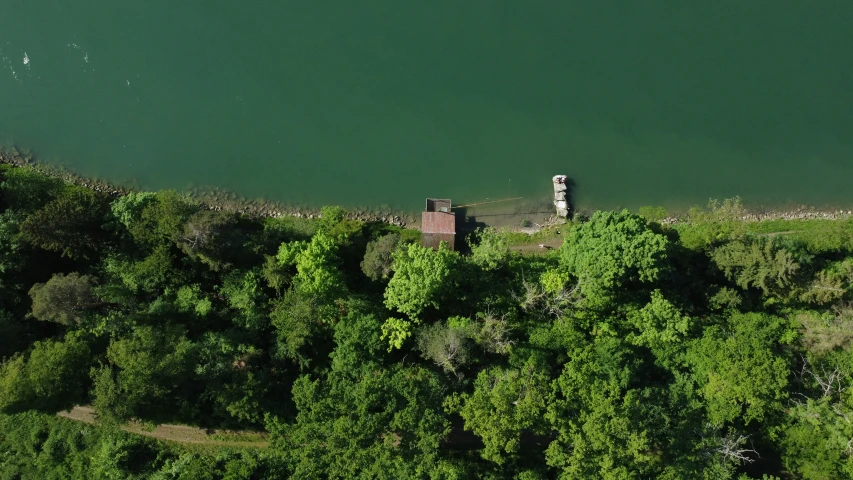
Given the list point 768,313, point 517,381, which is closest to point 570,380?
point 517,381

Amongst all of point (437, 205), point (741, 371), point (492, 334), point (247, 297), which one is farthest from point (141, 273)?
point (741, 371)

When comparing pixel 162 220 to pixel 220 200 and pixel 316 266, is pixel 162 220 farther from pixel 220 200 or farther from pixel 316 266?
pixel 316 266

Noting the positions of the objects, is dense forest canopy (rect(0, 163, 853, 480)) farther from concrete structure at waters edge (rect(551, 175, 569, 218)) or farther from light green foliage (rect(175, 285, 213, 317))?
concrete structure at waters edge (rect(551, 175, 569, 218))

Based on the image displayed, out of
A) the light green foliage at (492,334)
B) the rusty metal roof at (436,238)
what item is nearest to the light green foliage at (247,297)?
the rusty metal roof at (436,238)

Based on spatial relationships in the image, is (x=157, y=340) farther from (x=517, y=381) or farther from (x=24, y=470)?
(x=517, y=381)

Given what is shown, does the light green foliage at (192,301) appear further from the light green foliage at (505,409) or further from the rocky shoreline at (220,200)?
the light green foliage at (505,409)

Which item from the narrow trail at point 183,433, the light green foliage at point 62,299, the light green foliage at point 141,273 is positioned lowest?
the narrow trail at point 183,433
